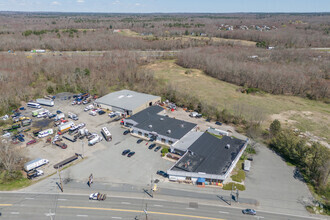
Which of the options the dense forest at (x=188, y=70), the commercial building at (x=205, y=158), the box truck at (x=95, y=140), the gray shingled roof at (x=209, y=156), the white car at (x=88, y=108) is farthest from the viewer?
the white car at (x=88, y=108)

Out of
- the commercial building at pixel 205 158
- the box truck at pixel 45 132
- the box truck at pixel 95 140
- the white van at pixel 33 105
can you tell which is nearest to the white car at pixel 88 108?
Result: the box truck at pixel 45 132

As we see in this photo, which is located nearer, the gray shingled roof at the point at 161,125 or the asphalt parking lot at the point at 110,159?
the asphalt parking lot at the point at 110,159

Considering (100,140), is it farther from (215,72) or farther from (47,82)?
(215,72)

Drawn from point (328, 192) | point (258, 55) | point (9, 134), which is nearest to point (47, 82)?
point (9, 134)

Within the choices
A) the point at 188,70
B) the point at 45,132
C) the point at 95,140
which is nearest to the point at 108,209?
the point at 95,140

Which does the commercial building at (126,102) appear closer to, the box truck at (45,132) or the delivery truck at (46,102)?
the delivery truck at (46,102)

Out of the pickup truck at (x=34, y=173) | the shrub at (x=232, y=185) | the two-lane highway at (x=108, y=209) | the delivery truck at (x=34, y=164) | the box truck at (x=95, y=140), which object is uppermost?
the box truck at (x=95, y=140)

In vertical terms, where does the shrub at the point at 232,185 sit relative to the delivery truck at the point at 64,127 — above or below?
below
